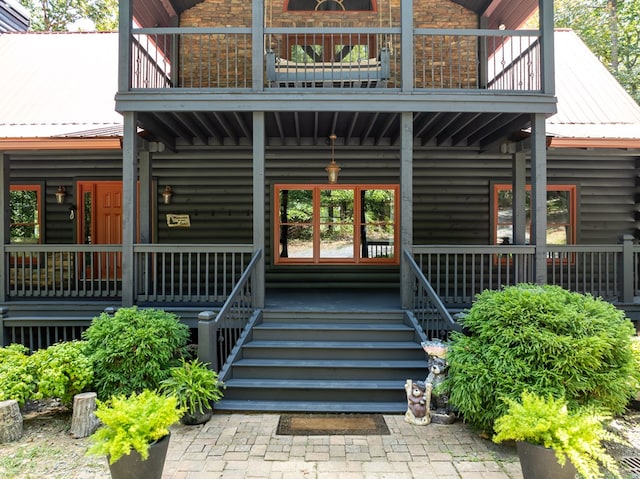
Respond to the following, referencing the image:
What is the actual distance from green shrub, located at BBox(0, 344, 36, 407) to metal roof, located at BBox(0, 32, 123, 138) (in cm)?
347

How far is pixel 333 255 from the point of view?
830 centimetres

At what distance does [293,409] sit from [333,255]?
165 inches

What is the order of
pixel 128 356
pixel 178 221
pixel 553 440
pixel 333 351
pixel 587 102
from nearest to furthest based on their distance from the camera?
pixel 553 440
pixel 128 356
pixel 333 351
pixel 587 102
pixel 178 221

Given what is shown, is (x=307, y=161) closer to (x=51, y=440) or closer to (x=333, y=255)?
(x=333, y=255)

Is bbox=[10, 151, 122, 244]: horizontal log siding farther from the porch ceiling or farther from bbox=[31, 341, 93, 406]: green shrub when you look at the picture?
bbox=[31, 341, 93, 406]: green shrub

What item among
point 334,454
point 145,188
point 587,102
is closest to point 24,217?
point 145,188

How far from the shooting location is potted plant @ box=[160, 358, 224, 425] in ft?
13.1

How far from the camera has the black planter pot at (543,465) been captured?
287 centimetres

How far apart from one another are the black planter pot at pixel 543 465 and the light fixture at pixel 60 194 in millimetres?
8828

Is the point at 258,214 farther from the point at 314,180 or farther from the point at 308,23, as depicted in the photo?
the point at 308,23

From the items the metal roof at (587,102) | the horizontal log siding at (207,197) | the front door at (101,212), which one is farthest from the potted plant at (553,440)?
the front door at (101,212)

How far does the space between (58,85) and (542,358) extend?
937 centimetres

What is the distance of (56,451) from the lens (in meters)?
3.73

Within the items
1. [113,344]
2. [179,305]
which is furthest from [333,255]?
[113,344]
